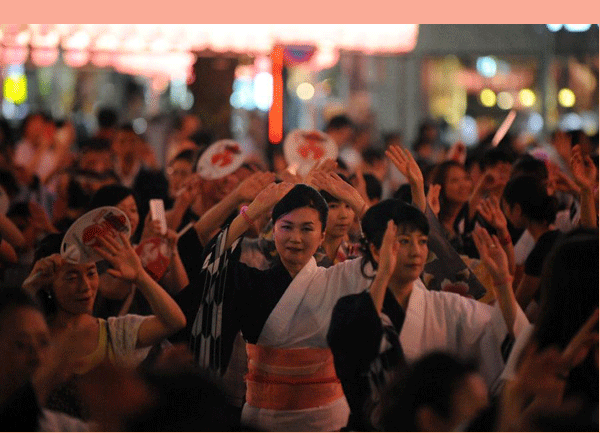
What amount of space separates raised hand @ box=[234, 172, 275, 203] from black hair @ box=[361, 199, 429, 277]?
0.91 metres

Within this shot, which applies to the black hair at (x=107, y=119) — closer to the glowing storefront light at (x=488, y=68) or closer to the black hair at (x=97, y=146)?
the black hair at (x=97, y=146)

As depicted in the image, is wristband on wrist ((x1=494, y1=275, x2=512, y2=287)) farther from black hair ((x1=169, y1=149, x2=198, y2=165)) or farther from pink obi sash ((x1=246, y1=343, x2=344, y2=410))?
black hair ((x1=169, y1=149, x2=198, y2=165))

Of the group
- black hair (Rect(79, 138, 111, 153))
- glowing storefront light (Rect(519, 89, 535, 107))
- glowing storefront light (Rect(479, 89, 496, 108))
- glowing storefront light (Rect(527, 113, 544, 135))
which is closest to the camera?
black hair (Rect(79, 138, 111, 153))

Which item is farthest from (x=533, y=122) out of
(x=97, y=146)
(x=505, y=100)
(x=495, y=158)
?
(x=495, y=158)

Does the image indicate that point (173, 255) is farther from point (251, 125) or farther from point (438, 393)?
point (251, 125)

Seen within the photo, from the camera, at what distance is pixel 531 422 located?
338 cm

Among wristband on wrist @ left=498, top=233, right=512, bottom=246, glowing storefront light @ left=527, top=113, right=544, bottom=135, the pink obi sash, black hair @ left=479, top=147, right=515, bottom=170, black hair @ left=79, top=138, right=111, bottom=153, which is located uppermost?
glowing storefront light @ left=527, top=113, right=544, bottom=135

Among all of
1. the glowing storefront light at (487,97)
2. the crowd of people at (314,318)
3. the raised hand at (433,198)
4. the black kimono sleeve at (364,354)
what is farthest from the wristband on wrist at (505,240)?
the glowing storefront light at (487,97)

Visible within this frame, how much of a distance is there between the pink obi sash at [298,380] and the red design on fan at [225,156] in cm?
179

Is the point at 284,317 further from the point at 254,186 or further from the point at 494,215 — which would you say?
the point at 494,215

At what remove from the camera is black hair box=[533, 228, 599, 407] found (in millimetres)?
3863

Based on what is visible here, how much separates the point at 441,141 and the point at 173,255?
15.6m

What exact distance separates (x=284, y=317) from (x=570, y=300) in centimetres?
119

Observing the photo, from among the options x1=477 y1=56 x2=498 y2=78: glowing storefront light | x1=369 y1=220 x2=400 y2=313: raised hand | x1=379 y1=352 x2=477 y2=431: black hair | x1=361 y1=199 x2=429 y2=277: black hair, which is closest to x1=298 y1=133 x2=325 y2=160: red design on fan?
x1=361 y1=199 x2=429 y2=277: black hair
